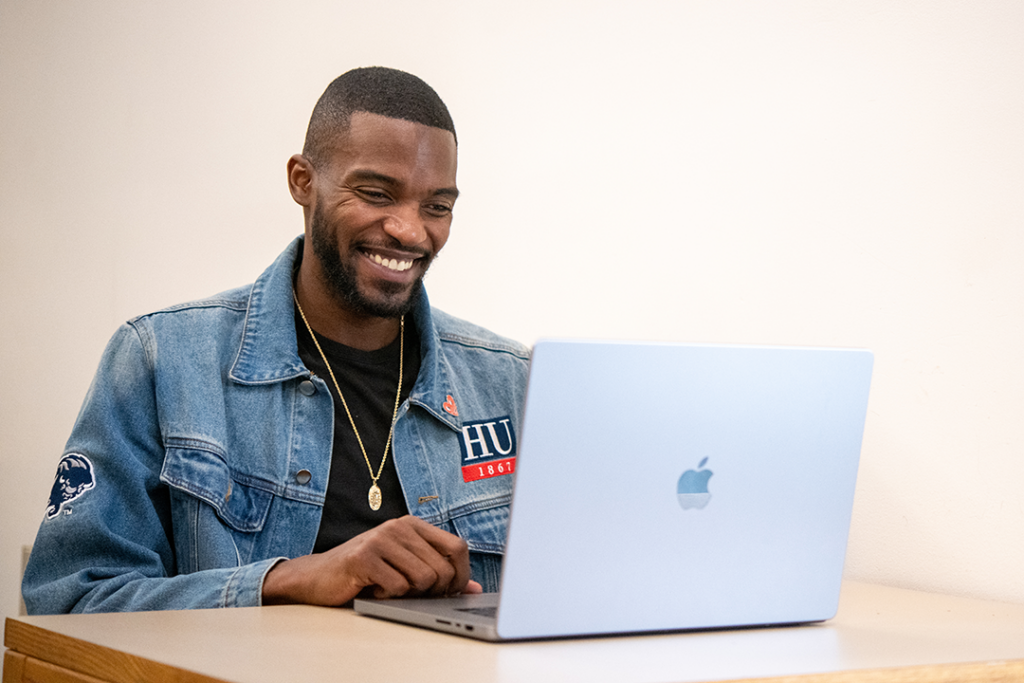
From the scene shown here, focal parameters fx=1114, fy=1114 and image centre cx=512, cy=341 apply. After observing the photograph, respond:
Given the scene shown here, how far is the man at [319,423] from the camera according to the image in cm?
125

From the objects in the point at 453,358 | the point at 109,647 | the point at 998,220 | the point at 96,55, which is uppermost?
the point at 96,55

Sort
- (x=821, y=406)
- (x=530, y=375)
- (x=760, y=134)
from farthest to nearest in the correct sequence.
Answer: (x=760, y=134) → (x=821, y=406) → (x=530, y=375)

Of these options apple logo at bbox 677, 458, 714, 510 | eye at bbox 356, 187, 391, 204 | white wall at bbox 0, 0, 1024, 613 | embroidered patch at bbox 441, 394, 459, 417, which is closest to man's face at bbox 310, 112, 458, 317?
eye at bbox 356, 187, 391, 204

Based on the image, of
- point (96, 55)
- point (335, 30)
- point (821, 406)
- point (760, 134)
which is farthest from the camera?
point (96, 55)

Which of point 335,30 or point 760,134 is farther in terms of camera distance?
point 335,30

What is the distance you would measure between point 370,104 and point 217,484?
594mm

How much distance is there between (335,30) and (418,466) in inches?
49.8

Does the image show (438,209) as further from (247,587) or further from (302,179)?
(247,587)

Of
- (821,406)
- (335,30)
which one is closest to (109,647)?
(821,406)

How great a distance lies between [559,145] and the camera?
→ 6.66 feet

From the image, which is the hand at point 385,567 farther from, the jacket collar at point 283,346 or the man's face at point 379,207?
the man's face at point 379,207

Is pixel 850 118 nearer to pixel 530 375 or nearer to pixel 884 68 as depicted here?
pixel 884 68

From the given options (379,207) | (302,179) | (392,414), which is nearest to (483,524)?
(392,414)

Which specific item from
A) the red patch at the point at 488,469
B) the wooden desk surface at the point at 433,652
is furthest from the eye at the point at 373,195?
the wooden desk surface at the point at 433,652
